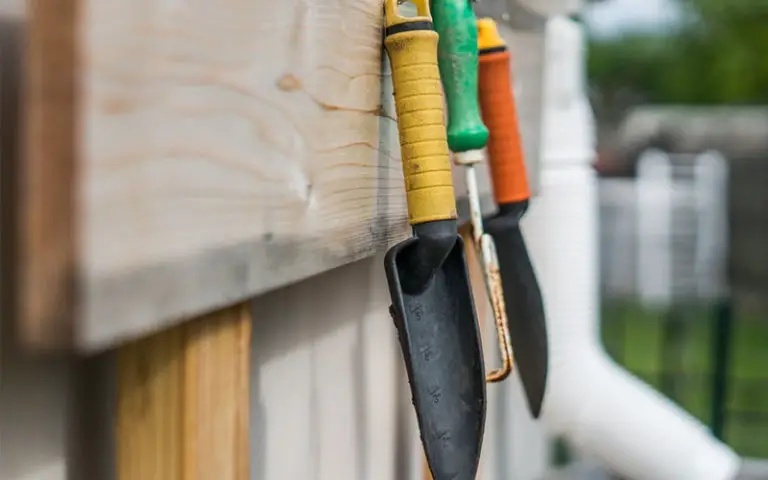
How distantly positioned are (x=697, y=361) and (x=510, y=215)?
373cm

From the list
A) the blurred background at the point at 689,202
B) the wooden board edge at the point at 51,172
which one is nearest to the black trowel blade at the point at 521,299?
the wooden board edge at the point at 51,172

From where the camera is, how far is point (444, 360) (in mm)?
594

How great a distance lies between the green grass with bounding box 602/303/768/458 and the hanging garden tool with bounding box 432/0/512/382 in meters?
2.14

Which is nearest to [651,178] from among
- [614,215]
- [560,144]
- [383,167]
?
[614,215]

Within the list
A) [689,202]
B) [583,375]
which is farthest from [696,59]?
[583,375]

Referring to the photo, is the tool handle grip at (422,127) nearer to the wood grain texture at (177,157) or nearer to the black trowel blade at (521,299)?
the wood grain texture at (177,157)

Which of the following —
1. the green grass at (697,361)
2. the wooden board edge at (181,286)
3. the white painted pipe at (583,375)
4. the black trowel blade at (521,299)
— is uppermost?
the wooden board edge at (181,286)

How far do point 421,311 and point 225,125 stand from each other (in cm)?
24

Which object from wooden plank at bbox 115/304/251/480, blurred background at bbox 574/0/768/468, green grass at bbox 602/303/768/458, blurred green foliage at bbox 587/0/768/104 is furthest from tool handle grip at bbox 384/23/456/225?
blurred green foliage at bbox 587/0/768/104

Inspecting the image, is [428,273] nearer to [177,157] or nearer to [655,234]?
[177,157]

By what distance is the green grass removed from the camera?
3.29m

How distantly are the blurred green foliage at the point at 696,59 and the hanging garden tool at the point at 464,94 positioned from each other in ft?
26.6

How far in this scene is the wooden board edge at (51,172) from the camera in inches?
11.6

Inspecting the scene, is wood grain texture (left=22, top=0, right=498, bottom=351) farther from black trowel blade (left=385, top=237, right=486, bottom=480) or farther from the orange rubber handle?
the orange rubber handle
